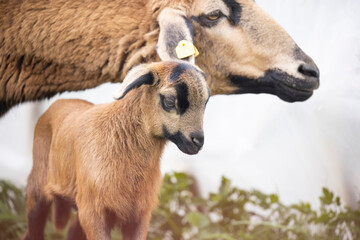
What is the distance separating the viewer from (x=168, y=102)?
108 cm

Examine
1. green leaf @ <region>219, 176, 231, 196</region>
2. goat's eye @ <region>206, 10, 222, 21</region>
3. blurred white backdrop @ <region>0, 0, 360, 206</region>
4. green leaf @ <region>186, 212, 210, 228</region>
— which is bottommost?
green leaf @ <region>219, 176, 231, 196</region>

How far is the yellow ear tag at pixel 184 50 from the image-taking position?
1217 mm

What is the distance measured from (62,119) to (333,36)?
3.33 feet

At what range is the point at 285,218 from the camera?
6.22ft

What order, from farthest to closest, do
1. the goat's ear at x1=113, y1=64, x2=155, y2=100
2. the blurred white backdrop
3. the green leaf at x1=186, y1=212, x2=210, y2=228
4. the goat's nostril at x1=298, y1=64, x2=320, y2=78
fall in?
the green leaf at x1=186, y1=212, x2=210, y2=228
the blurred white backdrop
the goat's nostril at x1=298, y1=64, x2=320, y2=78
the goat's ear at x1=113, y1=64, x2=155, y2=100

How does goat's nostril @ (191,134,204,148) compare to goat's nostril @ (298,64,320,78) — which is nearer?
goat's nostril @ (191,134,204,148)

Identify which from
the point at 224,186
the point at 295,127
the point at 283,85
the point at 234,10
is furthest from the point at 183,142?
the point at 224,186

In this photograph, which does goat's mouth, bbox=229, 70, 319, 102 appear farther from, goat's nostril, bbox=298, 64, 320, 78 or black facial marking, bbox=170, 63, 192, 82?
black facial marking, bbox=170, 63, 192, 82

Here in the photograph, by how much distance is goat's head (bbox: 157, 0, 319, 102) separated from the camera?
51.4 inches

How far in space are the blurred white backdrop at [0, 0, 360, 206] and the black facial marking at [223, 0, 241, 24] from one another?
234mm

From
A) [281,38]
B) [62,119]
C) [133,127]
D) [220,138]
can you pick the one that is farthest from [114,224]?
[220,138]

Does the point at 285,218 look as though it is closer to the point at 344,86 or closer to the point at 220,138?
the point at 220,138

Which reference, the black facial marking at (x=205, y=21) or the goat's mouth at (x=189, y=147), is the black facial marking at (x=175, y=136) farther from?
the black facial marking at (x=205, y=21)

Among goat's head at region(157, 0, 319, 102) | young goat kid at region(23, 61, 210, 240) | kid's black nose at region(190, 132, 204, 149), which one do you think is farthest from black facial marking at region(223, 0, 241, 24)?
kid's black nose at region(190, 132, 204, 149)
